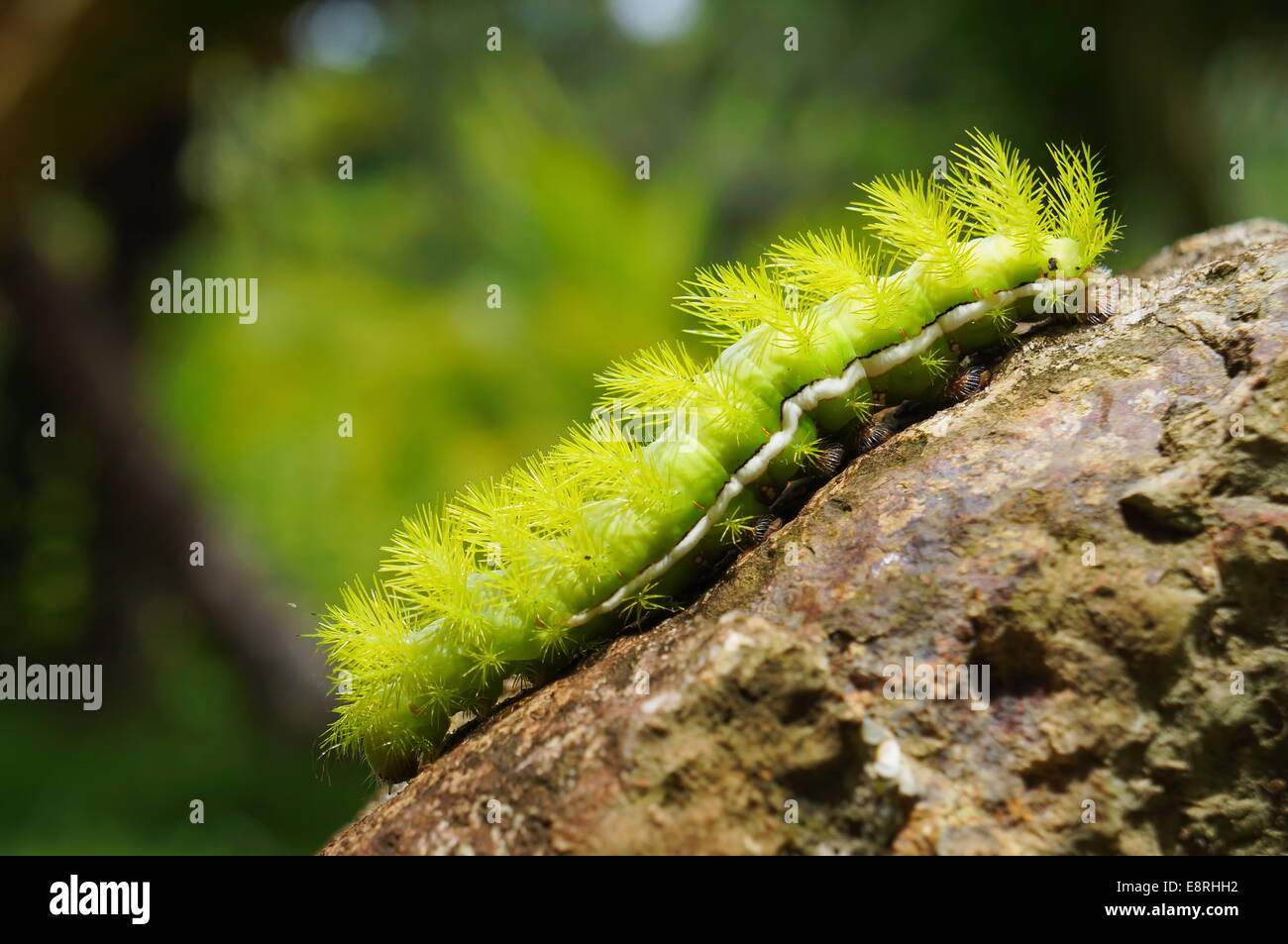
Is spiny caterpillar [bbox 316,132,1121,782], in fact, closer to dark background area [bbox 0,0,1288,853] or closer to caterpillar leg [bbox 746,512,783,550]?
caterpillar leg [bbox 746,512,783,550]

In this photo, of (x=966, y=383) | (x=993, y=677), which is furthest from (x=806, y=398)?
(x=993, y=677)

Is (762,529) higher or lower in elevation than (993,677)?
higher

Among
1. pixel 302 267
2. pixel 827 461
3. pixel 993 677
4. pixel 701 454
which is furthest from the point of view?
pixel 302 267

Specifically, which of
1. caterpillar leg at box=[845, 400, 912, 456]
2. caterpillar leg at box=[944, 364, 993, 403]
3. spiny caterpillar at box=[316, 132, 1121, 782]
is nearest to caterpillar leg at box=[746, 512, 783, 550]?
spiny caterpillar at box=[316, 132, 1121, 782]

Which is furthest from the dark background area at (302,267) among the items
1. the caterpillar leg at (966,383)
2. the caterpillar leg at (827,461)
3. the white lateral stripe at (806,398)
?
the caterpillar leg at (966,383)

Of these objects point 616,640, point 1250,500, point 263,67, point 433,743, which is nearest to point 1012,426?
point 1250,500

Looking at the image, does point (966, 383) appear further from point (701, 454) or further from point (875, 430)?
point (701, 454)
